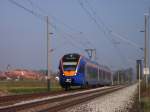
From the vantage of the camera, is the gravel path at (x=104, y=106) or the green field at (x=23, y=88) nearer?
the gravel path at (x=104, y=106)

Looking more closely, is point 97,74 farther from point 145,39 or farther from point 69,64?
point 69,64

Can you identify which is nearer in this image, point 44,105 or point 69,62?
point 44,105

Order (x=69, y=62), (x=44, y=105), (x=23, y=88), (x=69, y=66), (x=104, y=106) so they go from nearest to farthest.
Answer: (x=44, y=105)
(x=104, y=106)
(x=69, y=66)
(x=69, y=62)
(x=23, y=88)

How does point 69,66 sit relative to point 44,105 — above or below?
above

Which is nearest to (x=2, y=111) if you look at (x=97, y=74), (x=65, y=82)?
(x=65, y=82)

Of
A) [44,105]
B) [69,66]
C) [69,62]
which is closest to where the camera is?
[44,105]

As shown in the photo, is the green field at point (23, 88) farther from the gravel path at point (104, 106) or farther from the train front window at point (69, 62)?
the gravel path at point (104, 106)

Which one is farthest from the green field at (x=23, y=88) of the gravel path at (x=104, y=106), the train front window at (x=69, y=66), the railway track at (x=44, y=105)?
the gravel path at (x=104, y=106)

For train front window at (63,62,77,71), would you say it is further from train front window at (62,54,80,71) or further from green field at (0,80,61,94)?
green field at (0,80,61,94)

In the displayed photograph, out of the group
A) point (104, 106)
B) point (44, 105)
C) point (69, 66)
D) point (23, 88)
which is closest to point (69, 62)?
point (69, 66)

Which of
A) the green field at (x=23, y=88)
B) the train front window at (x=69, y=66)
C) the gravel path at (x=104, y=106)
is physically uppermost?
the train front window at (x=69, y=66)

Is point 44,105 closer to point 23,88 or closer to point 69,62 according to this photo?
point 69,62

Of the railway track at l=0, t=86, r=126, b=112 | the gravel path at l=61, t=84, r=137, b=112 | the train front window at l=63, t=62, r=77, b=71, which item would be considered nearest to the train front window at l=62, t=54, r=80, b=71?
the train front window at l=63, t=62, r=77, b=71

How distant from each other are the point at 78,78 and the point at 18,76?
141107 mm
